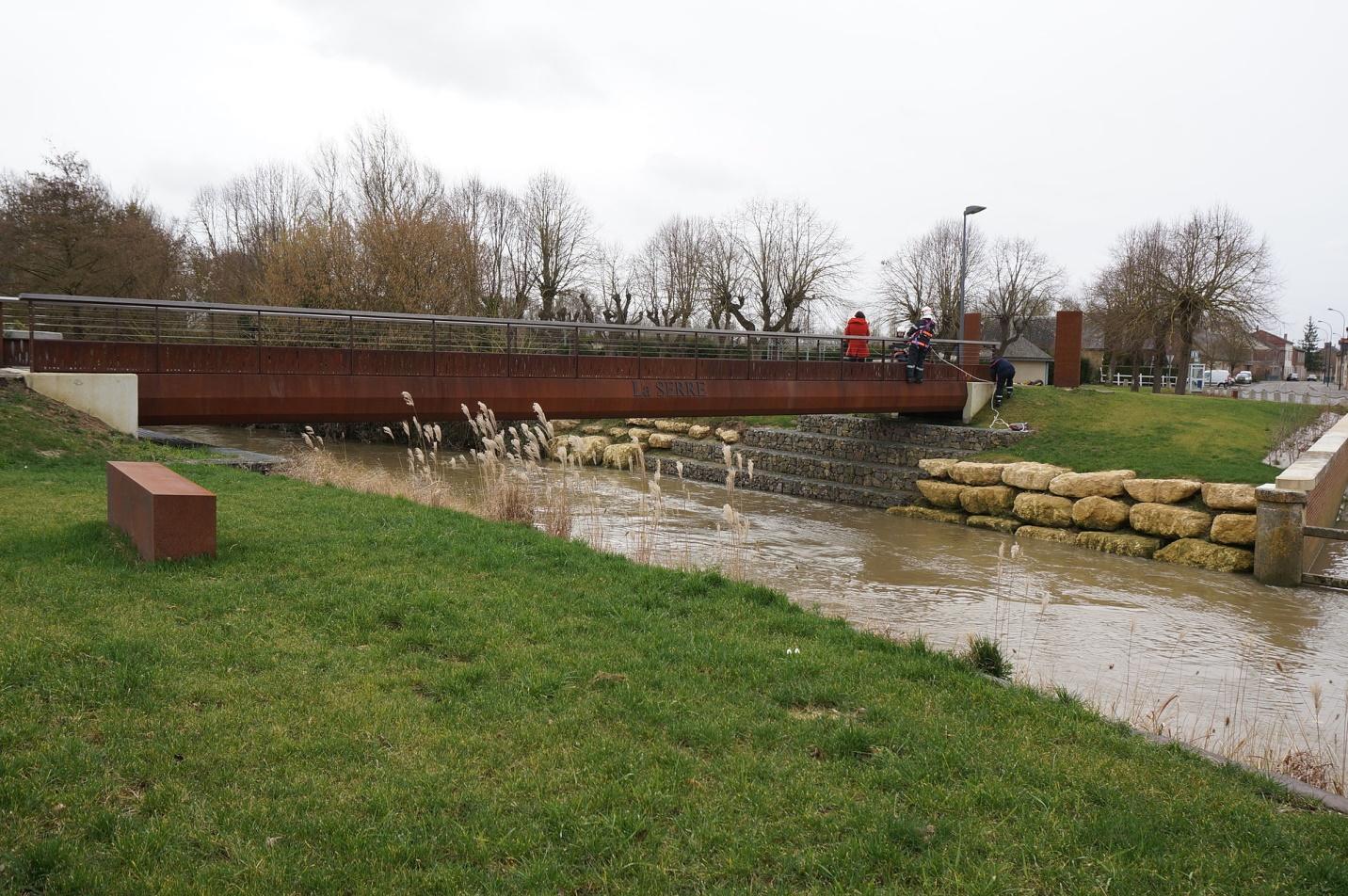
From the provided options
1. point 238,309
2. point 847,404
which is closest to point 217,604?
point 238,309

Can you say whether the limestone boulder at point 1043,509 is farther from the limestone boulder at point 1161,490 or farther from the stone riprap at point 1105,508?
the limestone boulder at point 1161,490

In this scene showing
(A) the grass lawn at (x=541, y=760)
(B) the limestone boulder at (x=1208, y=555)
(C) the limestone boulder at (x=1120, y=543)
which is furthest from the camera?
(C) the limestone boulder at (x=1120, y=543)

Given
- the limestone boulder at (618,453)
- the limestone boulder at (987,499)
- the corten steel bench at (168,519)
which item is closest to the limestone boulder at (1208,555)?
the limestone boulder at (987,499)

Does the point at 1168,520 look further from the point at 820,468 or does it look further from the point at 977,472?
the point at 820,468

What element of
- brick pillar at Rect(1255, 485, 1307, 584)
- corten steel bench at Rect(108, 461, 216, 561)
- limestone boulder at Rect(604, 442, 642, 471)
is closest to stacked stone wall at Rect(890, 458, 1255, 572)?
brick pillar at Rect(1255, 485, 1307, 584)

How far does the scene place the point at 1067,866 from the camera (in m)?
3.55

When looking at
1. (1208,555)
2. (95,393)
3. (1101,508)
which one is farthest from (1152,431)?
(95,393)

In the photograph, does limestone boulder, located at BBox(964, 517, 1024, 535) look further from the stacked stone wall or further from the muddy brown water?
the muddy brown water

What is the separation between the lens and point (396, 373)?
54.0ft

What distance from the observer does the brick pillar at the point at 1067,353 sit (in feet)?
96.6

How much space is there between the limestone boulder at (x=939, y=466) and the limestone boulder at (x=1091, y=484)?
2927mm

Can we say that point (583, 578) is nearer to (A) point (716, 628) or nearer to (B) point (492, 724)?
(A) point (716, 628)

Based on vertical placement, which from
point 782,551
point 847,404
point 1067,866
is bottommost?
point 782,551

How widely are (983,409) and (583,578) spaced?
22.0 metres
